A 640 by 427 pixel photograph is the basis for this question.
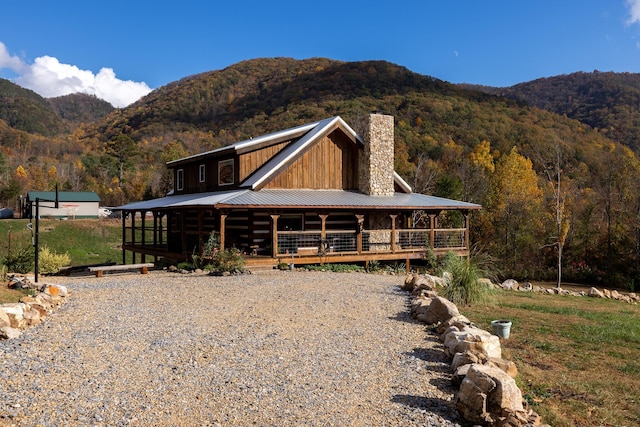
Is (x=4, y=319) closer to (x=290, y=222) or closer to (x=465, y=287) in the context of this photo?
(x=465, y=287)

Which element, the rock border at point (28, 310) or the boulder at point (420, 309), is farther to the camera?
the boulder at point (420, 309)

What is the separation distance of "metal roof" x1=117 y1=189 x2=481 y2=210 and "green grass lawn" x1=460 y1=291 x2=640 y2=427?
28.4 ft

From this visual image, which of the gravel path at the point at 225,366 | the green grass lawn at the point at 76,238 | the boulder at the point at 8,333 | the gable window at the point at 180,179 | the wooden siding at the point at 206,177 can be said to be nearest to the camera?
the gravel path at the point at 225,366

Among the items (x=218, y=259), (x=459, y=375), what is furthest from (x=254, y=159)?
(x=459, y=375)

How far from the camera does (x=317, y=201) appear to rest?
20.0 metres

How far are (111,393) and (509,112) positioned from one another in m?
86.5

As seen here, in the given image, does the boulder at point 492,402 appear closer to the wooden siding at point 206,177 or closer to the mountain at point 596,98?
the wooden siding at point 206,177

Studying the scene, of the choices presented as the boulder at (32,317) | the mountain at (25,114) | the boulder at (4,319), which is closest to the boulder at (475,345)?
the boulder at (4,319)

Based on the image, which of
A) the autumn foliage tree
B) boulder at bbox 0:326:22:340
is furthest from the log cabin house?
boulder at bbox 0:326:22:340

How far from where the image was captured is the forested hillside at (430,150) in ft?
88.4

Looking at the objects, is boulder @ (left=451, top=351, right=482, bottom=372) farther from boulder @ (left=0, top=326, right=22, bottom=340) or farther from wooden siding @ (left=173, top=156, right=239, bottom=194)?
wooden siding @ (left=173, top=156, right=239, bottom=194)

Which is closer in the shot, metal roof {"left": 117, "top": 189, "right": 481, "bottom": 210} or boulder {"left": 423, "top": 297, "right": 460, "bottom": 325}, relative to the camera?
boulder {"left": 423, "top": 297, "right": 460, "bottom": 325}

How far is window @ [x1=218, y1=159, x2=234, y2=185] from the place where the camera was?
23.3m

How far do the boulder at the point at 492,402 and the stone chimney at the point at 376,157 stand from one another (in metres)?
18.4
